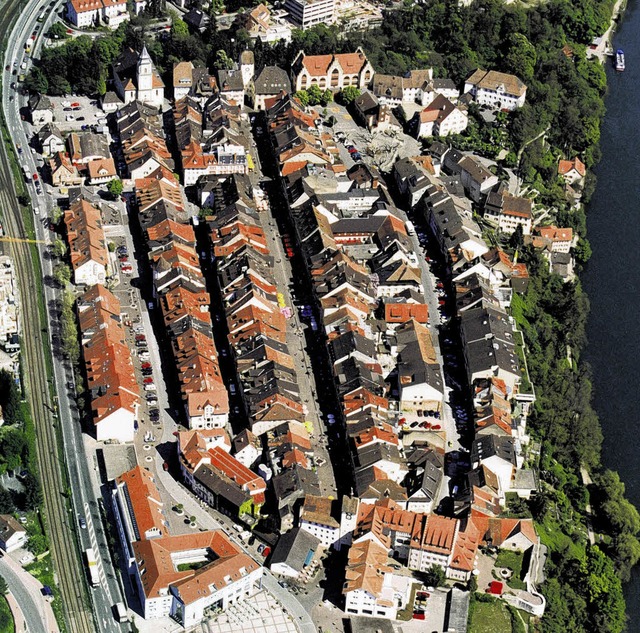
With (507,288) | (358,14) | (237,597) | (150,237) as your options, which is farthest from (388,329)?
(358,14)

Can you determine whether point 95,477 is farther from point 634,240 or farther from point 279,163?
point 634,240

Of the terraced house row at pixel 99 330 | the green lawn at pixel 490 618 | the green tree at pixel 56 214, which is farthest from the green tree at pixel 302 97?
the green lawn at pixel 490 618

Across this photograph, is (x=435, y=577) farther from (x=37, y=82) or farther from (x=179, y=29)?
(x=179, y=29)

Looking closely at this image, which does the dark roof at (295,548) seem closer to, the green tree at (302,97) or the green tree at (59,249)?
the green tree at (59,249)

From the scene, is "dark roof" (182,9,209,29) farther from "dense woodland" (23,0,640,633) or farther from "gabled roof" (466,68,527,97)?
"gabled roof" (466,68,527,97)

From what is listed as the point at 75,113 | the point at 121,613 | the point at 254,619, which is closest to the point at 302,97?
the point at 75,113

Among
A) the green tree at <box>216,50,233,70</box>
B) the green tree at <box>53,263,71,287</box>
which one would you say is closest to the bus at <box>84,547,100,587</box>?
the green tree at <box>53,263,71,287</box>
